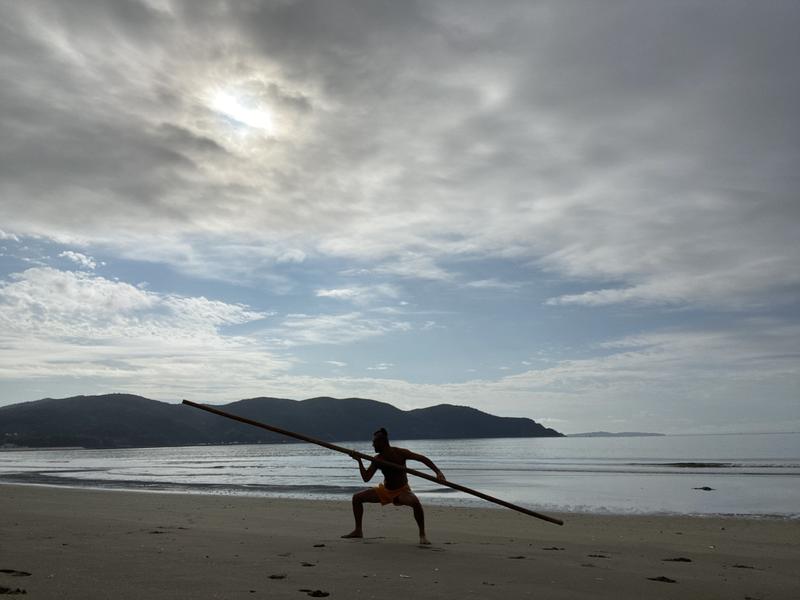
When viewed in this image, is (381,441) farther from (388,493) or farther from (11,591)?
(11,591)

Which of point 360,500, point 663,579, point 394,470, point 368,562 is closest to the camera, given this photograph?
point 663,579

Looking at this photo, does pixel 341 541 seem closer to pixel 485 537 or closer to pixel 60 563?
pixel 485 537

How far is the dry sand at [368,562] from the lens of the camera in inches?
239

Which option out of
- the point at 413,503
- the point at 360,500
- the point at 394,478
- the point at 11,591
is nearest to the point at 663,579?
the point at 413,503

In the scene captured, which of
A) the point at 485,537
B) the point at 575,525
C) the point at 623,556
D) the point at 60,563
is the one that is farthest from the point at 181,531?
the point at 575,525

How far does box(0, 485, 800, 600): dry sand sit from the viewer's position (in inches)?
239

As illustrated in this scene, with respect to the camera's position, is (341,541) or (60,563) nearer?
(60,563)

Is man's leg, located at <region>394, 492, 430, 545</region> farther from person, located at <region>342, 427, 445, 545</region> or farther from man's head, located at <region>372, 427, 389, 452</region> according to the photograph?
man's head, located at <region>372, 427, 389, 452</region>

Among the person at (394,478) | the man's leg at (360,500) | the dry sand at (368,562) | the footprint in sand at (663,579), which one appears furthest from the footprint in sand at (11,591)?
the footprint in sand at (663,579)

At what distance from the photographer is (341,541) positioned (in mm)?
9648

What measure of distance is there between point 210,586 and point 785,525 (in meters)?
16.3

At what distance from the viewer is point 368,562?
7.61m

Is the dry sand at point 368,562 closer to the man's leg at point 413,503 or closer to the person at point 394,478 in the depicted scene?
the man's leg at point 413,503

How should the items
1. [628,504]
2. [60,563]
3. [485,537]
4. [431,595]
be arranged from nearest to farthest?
[431,595]
[60,563]
[485,537]
[628,504]
